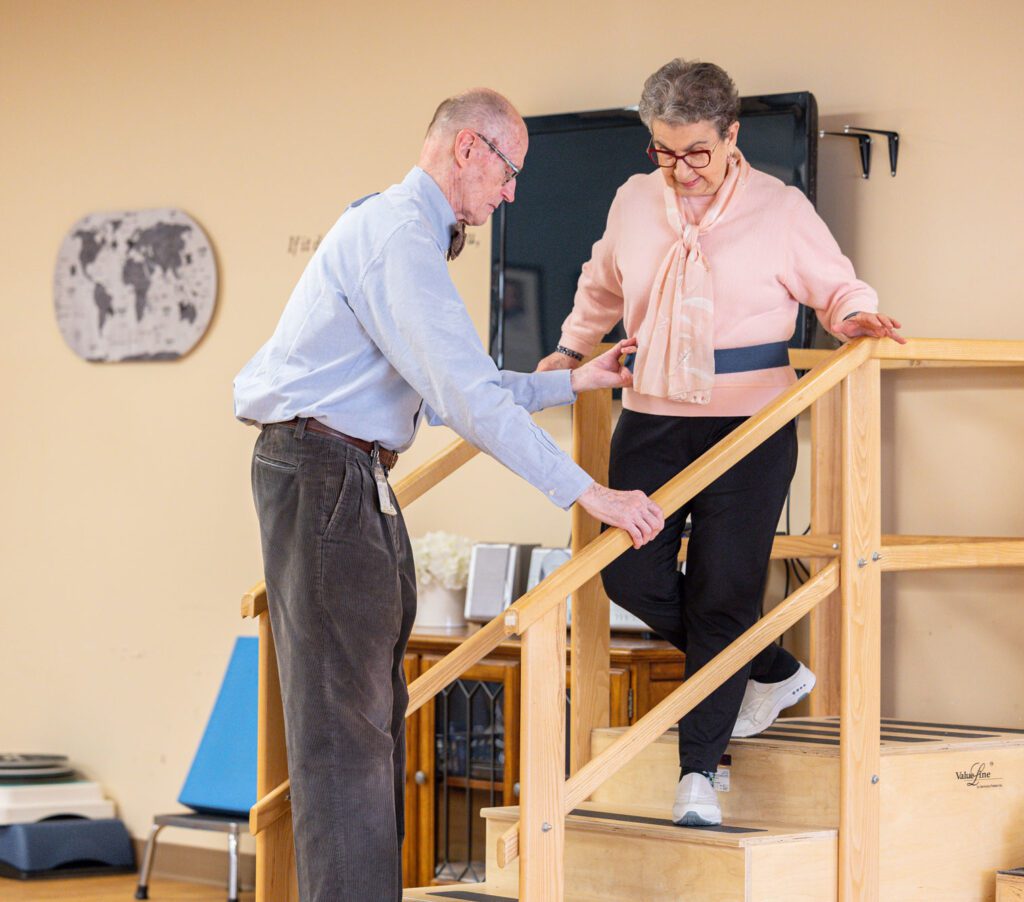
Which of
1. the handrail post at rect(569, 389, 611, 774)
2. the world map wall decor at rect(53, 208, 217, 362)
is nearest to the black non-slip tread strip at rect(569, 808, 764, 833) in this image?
the handrail post at rect(569, 389, 611, 774)

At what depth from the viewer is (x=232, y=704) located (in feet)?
14.8

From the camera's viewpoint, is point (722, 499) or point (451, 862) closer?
point (722, 499)

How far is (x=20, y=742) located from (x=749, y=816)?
9.84 ft

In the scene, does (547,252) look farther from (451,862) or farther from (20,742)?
(20,742)

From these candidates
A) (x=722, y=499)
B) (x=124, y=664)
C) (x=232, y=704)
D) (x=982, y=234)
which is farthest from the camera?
(x=124, y=664)

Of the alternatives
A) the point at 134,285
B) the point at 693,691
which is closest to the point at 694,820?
the point at 693,691

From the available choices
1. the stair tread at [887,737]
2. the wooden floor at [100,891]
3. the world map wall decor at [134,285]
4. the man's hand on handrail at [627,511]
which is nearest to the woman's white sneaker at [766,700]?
the stair tread at [887,737]

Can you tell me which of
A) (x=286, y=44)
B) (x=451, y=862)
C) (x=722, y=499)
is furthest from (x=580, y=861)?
(x=286, y=44)

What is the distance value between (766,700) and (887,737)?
0.28 meters

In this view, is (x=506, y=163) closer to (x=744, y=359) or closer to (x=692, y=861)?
(x=744, y=359)

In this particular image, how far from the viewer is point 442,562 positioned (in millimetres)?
4020

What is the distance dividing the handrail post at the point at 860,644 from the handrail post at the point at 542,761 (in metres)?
0.59

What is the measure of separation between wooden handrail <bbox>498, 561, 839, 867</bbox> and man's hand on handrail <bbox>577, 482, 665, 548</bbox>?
0.30 meters

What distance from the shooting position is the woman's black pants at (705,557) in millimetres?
2768
